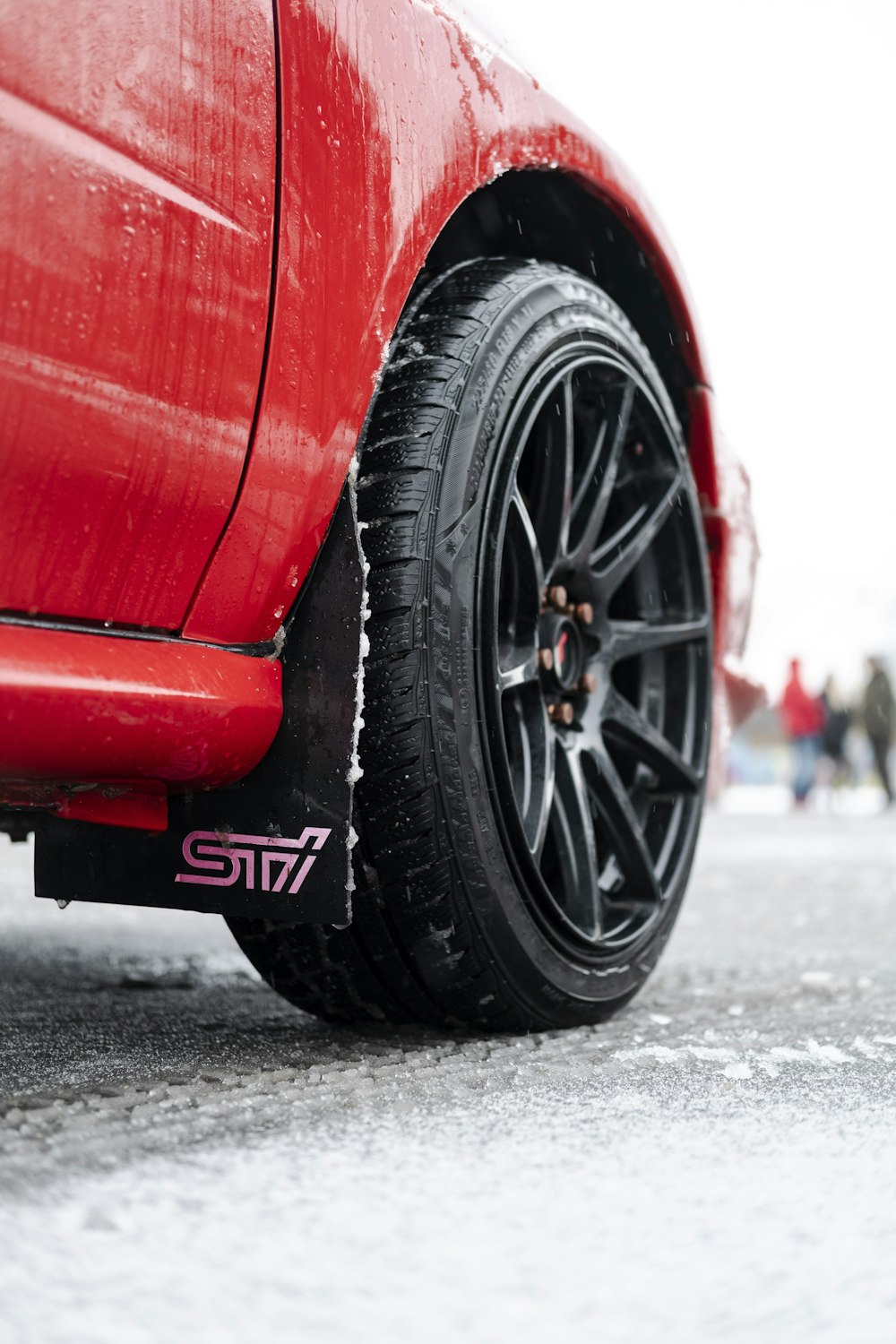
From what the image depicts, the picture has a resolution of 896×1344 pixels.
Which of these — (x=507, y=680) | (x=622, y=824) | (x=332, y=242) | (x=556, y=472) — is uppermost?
(x=332, y=242)

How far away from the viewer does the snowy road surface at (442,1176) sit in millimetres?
845

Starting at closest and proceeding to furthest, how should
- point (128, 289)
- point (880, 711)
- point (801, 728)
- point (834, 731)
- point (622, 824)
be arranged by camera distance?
point (128, 289) < point (622, 824) < point (880, 711) < point (801, 728) < point (834, 731)

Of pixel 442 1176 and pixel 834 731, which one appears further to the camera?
pixel 834 731

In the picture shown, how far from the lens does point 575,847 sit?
1.85 metres

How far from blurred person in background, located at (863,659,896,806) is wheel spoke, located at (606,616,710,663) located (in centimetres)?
993

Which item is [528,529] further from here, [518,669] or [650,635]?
[650,635]

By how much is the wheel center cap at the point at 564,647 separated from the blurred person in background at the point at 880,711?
404 inches

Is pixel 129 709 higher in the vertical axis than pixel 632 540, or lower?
lower

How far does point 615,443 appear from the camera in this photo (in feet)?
6.57

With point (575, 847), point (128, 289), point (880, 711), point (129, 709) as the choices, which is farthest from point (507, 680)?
point (880, 711)

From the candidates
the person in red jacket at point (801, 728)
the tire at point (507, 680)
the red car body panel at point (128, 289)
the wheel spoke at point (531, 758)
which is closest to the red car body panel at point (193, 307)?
the red car body panel at point (128, 289)

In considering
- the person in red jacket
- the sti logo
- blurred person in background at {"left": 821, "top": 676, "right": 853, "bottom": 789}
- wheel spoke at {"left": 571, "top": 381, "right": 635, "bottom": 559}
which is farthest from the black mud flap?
blurred person in background at {"left": 821, "top": 676, "right": 853, "bottom": 789}

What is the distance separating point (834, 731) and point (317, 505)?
12757 millimetres

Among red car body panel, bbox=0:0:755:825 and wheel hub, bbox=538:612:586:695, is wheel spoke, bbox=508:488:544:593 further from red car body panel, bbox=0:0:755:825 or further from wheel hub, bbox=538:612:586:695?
red car body panel, bbox=0:0:755:825
